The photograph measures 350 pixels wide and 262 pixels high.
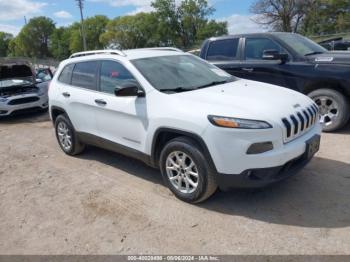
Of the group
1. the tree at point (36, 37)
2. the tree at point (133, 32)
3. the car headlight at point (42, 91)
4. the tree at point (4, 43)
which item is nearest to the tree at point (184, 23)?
the tree at point (133, 32)

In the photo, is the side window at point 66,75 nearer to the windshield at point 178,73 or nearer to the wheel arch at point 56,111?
the wheel arch at point 56,111

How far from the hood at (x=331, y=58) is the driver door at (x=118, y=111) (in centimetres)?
351

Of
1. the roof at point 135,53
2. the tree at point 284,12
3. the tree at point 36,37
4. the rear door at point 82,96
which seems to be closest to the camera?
the roof at point 135,53

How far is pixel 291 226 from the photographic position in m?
3.34

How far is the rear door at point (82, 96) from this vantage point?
4.94m

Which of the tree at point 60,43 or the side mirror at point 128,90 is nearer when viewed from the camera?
the side mirror at point 128,90

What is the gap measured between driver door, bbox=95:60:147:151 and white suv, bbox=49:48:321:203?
1 centimetres

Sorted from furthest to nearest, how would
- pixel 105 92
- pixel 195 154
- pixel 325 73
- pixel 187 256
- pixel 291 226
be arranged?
pixel 325 73
pixel 105 92
pixel 195 154
pixel 291 226
pixel 187 256

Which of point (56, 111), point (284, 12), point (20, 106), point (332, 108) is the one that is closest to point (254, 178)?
point (332, 108)

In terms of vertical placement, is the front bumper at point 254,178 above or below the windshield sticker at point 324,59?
below

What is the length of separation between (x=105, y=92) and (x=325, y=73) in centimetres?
370

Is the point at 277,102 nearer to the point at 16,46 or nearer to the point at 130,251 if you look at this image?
the point at 130,251

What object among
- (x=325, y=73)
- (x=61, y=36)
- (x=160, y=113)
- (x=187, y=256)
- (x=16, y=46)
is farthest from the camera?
(x=16, y=46)

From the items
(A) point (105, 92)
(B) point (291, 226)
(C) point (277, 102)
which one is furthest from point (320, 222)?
(A) point (105, 92)
